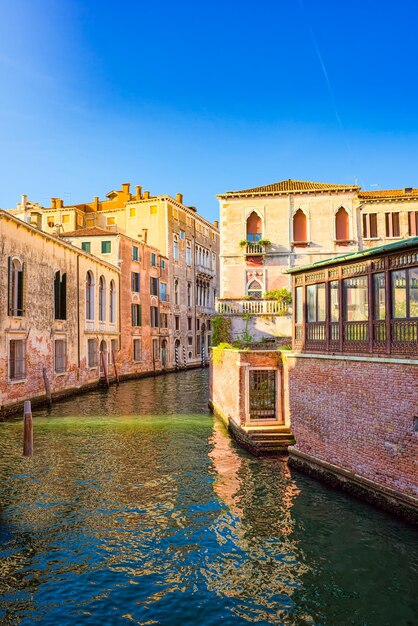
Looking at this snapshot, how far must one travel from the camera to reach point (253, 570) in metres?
7.55

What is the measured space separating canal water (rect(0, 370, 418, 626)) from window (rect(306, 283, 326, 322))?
12.2 feet

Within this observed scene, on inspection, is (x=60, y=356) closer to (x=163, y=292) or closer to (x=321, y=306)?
(x=321, y=306)

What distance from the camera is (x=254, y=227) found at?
79.7ft

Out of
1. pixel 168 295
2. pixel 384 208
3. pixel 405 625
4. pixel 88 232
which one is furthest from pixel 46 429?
pixel 168 295

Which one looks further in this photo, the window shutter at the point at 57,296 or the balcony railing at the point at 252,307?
the window shutter at the point at 57,296

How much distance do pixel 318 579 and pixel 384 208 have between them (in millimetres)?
20367

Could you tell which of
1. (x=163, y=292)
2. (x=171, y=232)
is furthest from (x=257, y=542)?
(x=171, y=232)

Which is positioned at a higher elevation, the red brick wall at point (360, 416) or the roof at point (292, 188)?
the roof at point (292, 188)

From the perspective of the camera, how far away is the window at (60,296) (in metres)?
25.2

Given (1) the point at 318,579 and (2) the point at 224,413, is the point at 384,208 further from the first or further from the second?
(1) the point at 318,579

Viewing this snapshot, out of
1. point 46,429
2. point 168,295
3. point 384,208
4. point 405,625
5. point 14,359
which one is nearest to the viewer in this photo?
point 405,625

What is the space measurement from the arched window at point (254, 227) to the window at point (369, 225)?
5040mm

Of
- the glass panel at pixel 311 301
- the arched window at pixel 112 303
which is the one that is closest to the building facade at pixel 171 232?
the arched window at pixel 112 303

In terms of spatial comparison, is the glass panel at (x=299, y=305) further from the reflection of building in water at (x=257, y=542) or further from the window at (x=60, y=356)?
the window at (x=60, y=356)
